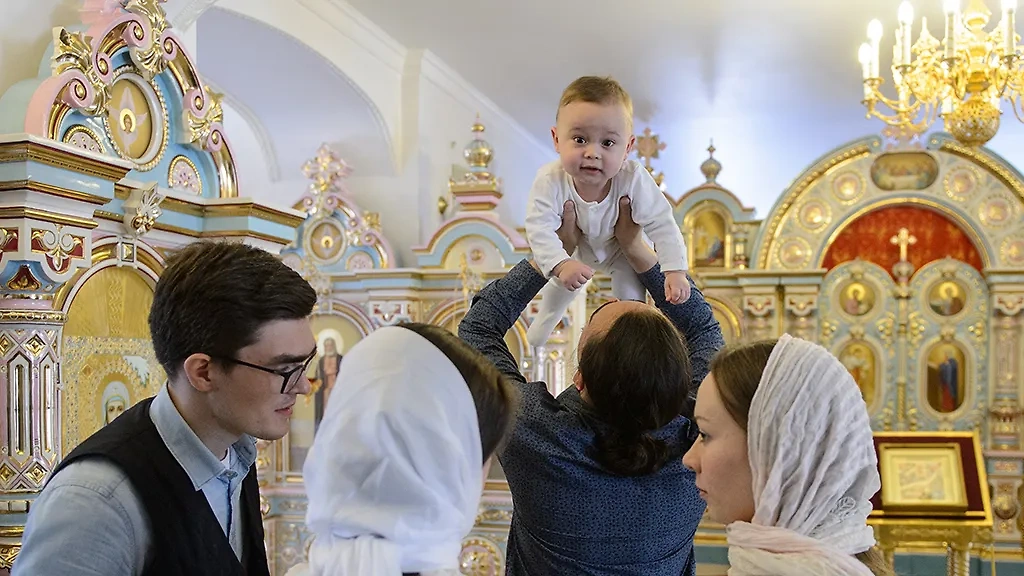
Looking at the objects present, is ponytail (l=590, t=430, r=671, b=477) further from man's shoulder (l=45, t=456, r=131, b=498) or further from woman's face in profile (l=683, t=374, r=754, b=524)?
man's shoulder (l=45, t=456, r=131, b=498)

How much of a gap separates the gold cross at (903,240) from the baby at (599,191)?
4.97 metres

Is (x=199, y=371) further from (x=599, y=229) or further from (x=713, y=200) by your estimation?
(x=713, y=200)

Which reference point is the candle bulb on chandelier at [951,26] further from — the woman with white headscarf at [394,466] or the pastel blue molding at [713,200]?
the woman with white headscarf at [394,466]

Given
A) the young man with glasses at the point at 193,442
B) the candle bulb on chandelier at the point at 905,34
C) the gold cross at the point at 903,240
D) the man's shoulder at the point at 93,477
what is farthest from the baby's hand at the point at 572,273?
the gold cross at the point at 903,240

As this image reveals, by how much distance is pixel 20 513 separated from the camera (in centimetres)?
240

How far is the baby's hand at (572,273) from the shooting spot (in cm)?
193

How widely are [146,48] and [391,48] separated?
122 inches

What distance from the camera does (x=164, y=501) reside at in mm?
1382

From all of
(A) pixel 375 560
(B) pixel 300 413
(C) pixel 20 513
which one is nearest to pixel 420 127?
(B) pixel 300 413

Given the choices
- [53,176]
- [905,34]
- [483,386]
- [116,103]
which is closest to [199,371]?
[483,386]

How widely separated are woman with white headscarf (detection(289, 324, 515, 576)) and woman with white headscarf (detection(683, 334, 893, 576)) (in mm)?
403

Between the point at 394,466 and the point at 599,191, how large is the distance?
1.25 m

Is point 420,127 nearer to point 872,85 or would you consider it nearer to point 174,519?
point 872,85

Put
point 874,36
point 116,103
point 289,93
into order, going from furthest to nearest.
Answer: point 289,93, point 874,36, point 116,103
